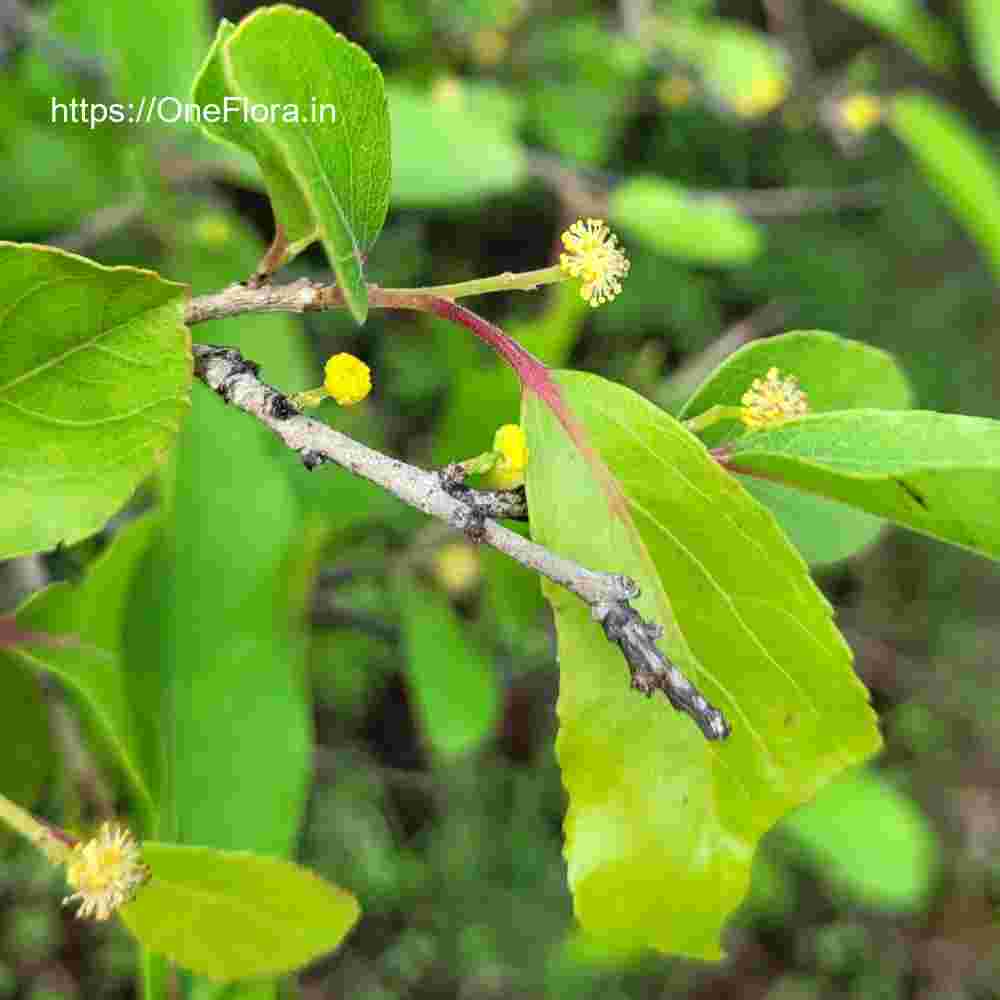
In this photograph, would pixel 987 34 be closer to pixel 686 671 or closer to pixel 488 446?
pixel 488 446

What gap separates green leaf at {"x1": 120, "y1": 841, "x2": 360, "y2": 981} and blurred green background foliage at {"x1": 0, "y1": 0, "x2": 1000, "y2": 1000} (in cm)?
26

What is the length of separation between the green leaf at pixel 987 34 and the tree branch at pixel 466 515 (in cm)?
223

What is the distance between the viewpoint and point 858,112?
2.05 metres

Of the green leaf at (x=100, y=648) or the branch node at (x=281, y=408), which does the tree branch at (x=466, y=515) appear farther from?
the green leaf at (x=100, y=648)

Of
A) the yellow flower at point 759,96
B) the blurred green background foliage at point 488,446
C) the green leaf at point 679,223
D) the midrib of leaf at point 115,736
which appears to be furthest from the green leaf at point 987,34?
the midrib of leaf at point 115,736

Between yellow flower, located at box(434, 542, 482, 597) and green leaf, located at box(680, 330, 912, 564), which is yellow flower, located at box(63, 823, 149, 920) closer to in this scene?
green leaf, located at box(680, 330, 912, 564)

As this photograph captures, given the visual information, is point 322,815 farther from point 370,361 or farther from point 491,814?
point 370,361

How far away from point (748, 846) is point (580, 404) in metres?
0.26

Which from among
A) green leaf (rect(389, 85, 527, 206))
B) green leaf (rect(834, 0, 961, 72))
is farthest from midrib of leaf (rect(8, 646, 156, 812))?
green leaf (rect(834, 0, 961, 72))

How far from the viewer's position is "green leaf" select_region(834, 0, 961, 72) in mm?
2219

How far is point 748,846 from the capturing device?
0.60 meters

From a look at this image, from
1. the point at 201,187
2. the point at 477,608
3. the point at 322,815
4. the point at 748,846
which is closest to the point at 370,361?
the point at 201,187

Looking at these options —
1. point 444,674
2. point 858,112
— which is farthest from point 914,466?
point 858,112

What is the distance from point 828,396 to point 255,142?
406mm
